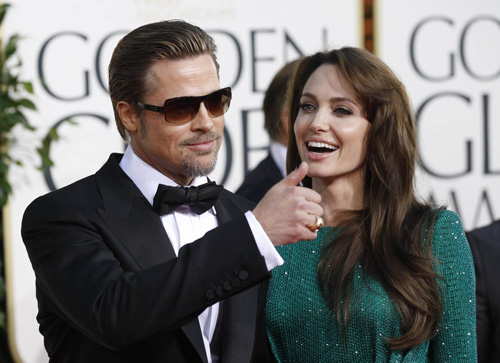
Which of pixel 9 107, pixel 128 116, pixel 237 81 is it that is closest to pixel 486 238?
pixel 128 116

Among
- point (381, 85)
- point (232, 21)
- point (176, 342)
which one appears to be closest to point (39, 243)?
point (176, 342)

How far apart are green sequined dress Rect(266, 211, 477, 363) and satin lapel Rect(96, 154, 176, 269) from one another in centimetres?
49

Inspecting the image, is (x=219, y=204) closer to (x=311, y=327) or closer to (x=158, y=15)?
(x=311, y=327)

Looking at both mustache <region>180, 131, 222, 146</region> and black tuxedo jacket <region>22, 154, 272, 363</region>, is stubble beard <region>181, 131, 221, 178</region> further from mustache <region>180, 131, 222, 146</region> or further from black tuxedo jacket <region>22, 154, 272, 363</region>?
black tuxedo jacket <region>22, 154, 272, 363</region>

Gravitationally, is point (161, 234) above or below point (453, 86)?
below

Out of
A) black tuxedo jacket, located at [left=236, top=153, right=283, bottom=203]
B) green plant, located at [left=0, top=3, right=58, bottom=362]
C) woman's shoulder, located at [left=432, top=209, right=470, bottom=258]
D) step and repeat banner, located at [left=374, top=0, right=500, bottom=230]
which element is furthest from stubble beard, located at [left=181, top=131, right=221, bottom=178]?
step and repeat banner, located at [left=374, top=0, right=500, bottom=230]

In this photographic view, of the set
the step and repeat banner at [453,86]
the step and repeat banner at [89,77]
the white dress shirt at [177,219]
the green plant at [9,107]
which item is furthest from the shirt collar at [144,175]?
the step and repeat banner at [453,86]

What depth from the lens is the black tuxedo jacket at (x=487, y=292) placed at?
2541 mm

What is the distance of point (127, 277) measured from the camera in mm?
1693

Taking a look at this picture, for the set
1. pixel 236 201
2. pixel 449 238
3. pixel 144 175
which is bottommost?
pixel 449 238

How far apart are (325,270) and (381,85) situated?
0.57 meters

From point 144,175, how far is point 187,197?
5.5 inches

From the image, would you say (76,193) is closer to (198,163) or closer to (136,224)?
(136,224)

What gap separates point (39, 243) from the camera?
1.84m
